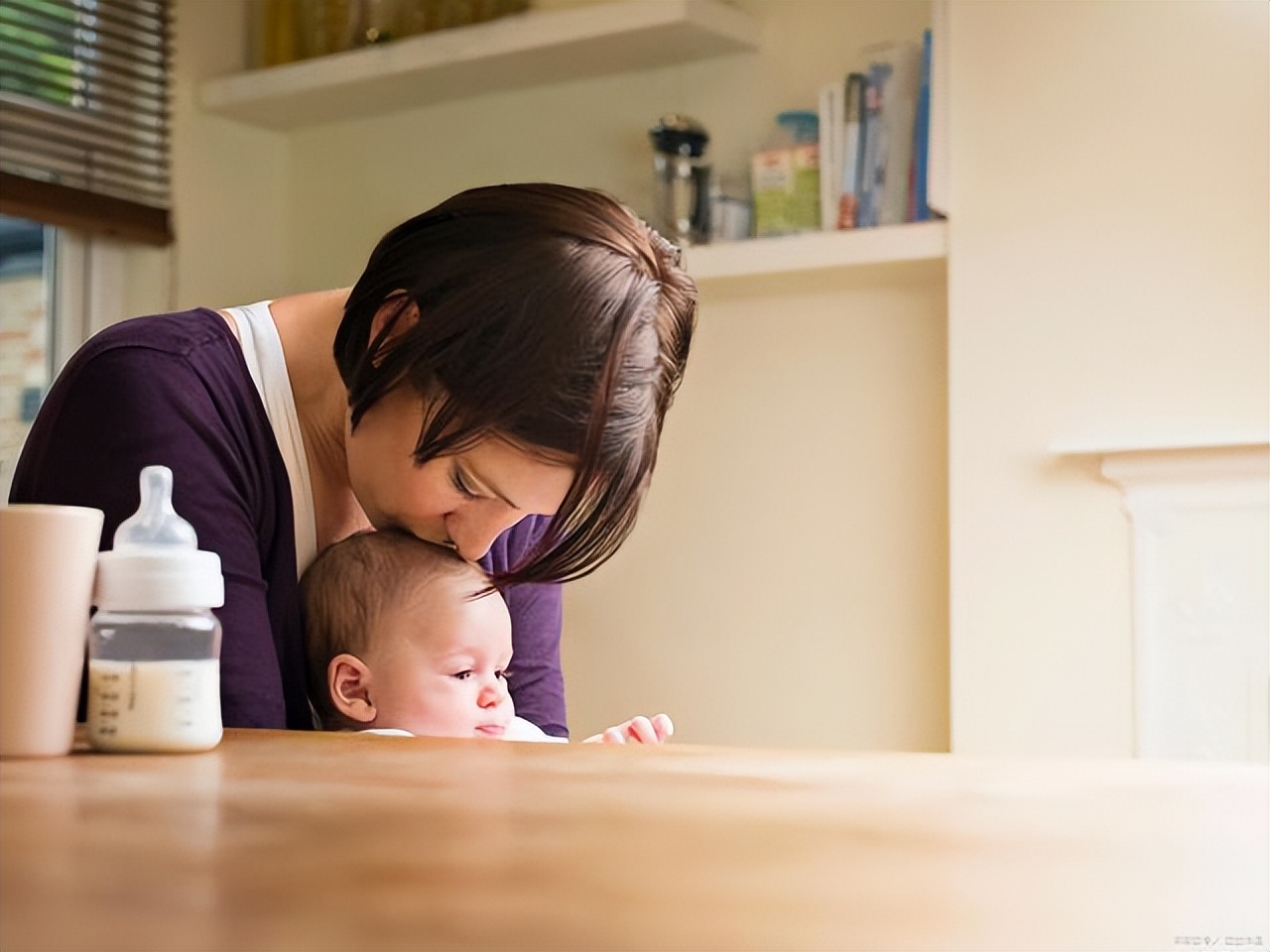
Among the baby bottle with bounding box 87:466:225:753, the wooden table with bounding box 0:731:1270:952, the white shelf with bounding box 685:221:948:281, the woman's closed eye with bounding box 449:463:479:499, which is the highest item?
the white shelf with bounding box 685:221:948:281

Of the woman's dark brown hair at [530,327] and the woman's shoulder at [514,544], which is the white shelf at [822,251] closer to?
the woman's shoulder at [514,544]

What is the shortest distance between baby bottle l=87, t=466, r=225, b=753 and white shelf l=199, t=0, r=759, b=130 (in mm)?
2511

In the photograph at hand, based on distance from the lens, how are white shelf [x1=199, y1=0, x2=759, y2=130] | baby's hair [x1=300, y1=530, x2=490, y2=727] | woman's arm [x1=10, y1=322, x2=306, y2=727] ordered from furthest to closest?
1. white shelf [x1=199, y1=0, x2=759, y2=130]
2. baby's hair [x1=300, y1=530, x2=490, y2=727]
3. woman's arm [x1=10, y1=322, x2=306, y2=727]

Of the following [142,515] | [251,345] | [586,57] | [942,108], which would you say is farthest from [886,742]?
[142,515]

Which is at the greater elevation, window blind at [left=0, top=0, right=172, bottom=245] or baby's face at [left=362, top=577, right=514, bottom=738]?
window blind at [left=0, top=0, right=172, bottom=245]

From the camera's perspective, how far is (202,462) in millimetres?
1243

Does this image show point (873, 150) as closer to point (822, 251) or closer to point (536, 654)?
point (822, 251)

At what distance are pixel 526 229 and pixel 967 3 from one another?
1987mm

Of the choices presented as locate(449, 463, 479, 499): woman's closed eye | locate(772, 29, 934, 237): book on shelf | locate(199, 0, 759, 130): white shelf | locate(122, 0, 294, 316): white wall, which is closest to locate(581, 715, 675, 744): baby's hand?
locate(449, 463, 479, 499): woman's closed eye

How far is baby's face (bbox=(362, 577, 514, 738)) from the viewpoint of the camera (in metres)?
1.59

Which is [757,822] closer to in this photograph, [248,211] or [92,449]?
[92,449]

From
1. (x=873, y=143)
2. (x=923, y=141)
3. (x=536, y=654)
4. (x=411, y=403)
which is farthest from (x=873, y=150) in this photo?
(x=411, y=403)

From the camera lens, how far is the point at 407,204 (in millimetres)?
3910

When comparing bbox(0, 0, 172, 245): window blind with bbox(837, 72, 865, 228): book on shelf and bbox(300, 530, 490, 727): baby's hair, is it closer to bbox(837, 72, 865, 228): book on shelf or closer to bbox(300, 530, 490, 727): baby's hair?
bbox(837, 72, 865, 228): book on shelf
